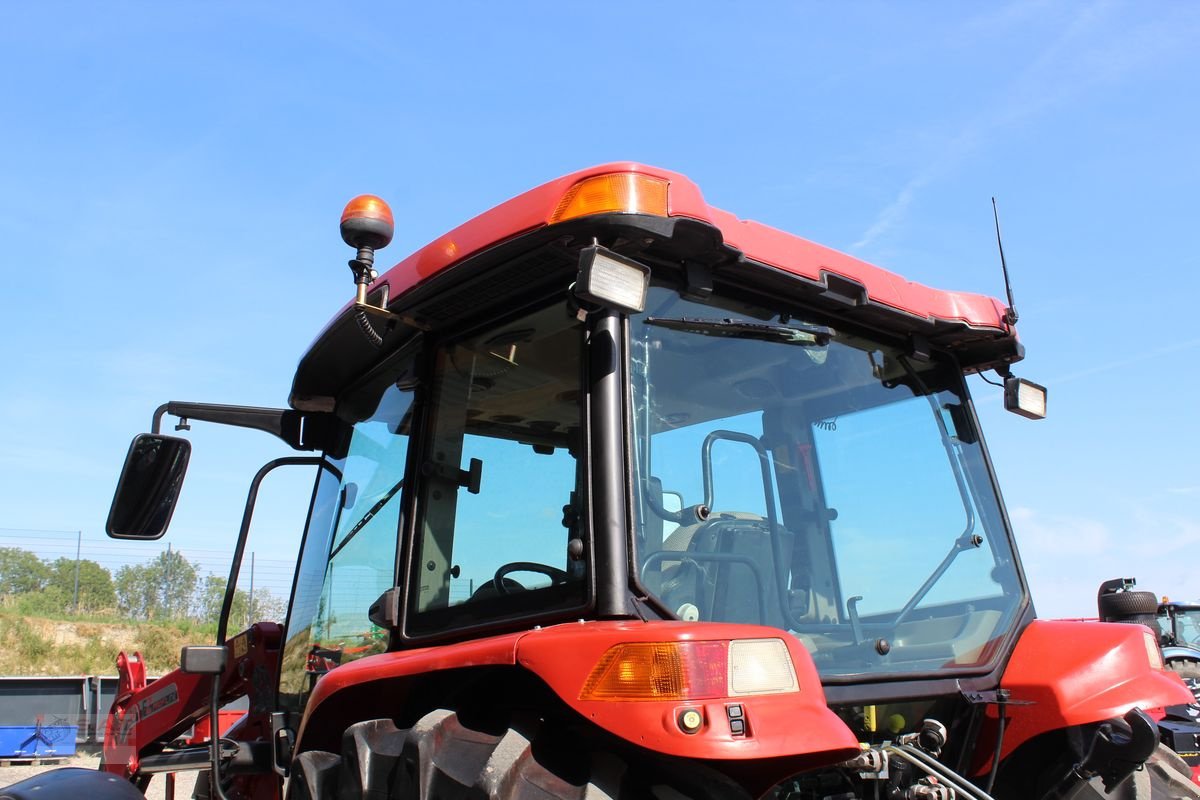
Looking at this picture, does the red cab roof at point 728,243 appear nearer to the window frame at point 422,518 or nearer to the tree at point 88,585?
the window frame at point 422,518

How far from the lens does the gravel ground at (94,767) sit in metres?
10.4

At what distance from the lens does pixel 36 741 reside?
496 inches

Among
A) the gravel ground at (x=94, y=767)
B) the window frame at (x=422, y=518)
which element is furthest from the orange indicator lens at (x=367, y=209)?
the gravel ground at (x=94, y=767)

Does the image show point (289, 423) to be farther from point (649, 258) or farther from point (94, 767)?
point (94, 767)

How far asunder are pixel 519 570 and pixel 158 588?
2752 centimetres

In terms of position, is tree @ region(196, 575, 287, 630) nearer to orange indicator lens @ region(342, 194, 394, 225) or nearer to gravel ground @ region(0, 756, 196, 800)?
gravel ground @ region(0, 756, 196, 800)

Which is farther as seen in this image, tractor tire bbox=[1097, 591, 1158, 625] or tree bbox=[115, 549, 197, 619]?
tree bbox=[115, 549, 197, 619]

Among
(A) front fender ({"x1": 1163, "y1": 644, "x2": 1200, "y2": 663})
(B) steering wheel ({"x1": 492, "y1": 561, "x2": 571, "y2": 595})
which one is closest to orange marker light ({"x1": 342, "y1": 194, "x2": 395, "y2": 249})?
(B) steering wheel ({"x1": 492, "y1": 561, "x2": 571, "y2": 595})

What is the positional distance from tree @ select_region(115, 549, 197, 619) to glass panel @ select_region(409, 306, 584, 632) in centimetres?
2384

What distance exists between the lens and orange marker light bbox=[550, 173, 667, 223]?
91.9 inches

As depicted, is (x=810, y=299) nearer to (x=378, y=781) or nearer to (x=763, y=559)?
(x=763, y=559)

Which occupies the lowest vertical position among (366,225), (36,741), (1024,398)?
(36,741)

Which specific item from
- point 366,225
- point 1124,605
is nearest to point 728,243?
point 366,225

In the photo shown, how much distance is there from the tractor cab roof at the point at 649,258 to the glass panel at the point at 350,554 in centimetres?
30
